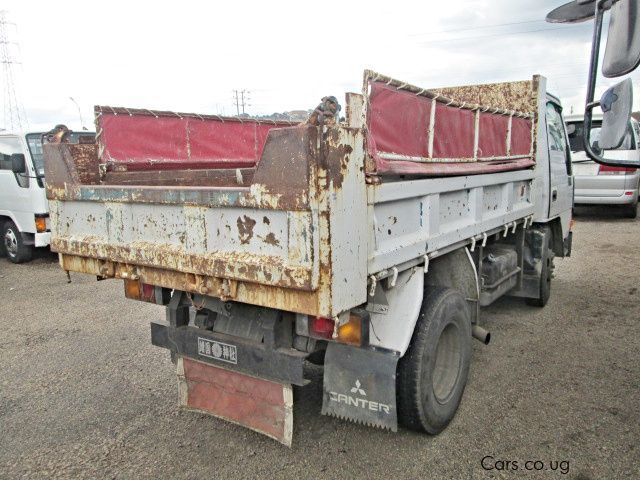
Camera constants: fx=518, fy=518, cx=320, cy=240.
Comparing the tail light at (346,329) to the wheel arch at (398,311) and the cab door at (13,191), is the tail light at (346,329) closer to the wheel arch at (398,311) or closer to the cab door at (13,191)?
the wheel arch at (398,311)

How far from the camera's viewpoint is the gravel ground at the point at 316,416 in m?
2.89

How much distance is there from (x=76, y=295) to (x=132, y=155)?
143 inches

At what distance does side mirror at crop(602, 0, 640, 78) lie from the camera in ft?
6.03

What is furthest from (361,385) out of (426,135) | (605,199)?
(605,199)

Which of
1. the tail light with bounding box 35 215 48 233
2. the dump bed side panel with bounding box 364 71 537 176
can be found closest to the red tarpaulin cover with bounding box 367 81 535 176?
the dump bed side panel with bounding box 364 71 537 176

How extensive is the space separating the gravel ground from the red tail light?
83 cm

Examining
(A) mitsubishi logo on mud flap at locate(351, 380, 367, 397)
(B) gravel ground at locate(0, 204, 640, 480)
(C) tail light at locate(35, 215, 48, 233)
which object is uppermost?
(C) tail light at locate(35, 215, 48, 233)

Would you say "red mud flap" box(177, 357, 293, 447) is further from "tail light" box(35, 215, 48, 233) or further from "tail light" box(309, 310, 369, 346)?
"tail light" box(35, 215, 48, 233)

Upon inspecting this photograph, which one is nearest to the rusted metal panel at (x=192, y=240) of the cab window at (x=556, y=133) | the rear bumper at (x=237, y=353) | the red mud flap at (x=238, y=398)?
the rear bumper at (x=237, y=353)

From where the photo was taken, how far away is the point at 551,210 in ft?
18.1

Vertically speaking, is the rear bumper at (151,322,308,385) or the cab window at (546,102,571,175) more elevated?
the cab window at (546,102,571,175)

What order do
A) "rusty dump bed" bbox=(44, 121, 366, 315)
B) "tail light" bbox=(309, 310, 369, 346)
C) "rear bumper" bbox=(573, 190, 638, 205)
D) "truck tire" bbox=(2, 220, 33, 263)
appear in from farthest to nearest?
"rear bumper" bbox=(573, 190, 638, 205), "truck tire" bbox=(2, 220, 33, 263), "tail light" bbox=(309, 310, 369, 346), "rusty dump bed" bbox=(44, 121, 366, 315)

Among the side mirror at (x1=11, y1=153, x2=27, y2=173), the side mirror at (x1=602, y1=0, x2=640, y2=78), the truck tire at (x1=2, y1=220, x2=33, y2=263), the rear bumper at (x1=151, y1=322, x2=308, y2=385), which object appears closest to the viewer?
the side mirror at (x1=602, y1=0, x2=640, y2=78)

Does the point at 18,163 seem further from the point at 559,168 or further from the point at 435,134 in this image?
the point at 559,168
